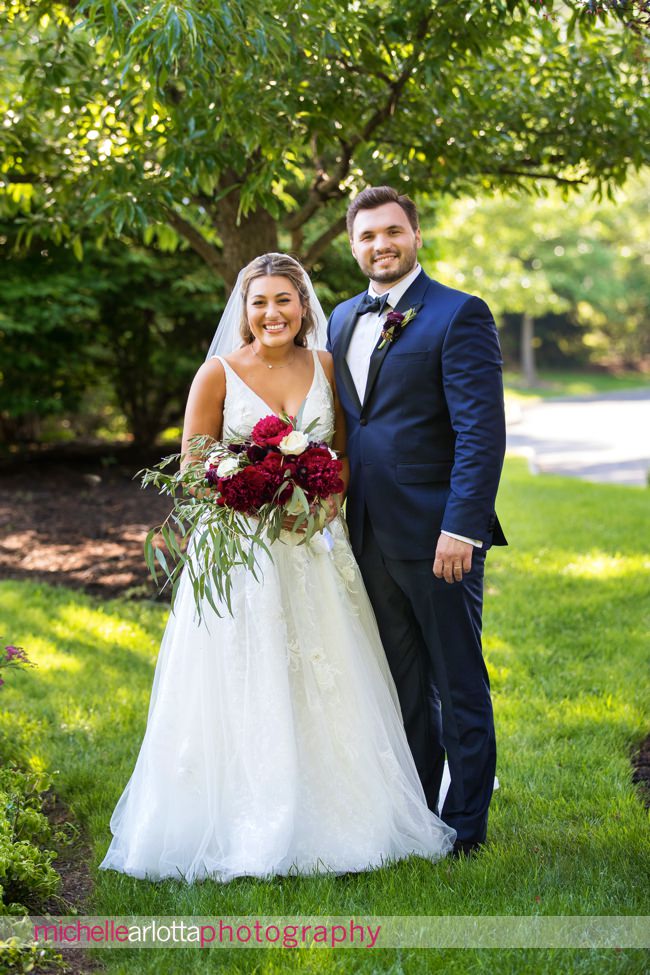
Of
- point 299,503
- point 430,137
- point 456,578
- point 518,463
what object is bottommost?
point 518,463

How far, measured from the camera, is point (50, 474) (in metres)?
11.3

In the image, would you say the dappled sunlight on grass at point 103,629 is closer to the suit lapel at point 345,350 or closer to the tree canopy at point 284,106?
the tree canopy at point 284,106

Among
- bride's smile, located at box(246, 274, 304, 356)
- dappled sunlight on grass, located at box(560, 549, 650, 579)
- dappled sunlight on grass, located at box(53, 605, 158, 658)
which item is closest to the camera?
bride's smile, located at box(246, 274, 304, 356)

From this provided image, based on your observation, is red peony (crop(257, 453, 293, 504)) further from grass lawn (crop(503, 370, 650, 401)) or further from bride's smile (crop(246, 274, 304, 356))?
grass lawn (crop(503, 370, 650, 401))

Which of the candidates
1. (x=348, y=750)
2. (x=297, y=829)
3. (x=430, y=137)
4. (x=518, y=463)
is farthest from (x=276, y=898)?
(x=518, y=463)

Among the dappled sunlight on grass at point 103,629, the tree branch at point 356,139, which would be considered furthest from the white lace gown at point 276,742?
the dappled sunlight on grass at point 103,629

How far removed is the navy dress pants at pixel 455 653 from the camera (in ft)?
10.9

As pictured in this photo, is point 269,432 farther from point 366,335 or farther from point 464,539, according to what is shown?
point 464,539

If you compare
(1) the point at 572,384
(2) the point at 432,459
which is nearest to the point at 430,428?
(2) the point at 432,459

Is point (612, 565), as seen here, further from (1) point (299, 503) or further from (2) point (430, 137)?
(1) point (299, 503)

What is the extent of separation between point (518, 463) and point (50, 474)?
694cm

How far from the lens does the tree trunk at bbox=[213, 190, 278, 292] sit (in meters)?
5.74

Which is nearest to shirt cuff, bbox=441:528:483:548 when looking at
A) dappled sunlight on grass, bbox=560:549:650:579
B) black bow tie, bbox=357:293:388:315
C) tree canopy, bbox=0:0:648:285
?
Answer: black bow tie, bbox=357:293:388:315

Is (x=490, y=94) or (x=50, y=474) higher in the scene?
(x=490, y=94)
